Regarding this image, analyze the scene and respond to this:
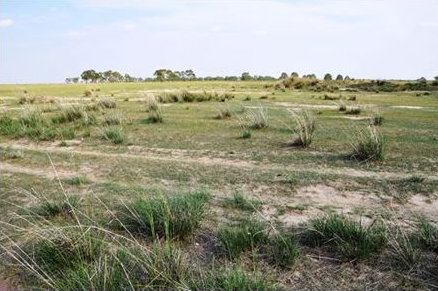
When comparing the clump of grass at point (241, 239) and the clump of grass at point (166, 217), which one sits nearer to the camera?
the clump of grass at point (241, 239)

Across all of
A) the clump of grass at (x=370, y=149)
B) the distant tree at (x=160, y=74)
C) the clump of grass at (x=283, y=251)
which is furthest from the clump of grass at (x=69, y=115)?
the distant tree at (x=160, y=74)

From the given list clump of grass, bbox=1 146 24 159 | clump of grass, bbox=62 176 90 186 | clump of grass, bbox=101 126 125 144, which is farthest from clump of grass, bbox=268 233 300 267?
clump of grass, bbox=101 126 125 144

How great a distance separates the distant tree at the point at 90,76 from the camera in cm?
9256

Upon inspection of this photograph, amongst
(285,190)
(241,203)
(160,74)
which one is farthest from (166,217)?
(160,74)

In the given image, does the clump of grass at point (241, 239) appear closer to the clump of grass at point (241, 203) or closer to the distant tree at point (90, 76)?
the clump of grass at point (241, 203)

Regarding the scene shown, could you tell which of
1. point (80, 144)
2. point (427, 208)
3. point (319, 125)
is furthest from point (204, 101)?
point (427, 208)

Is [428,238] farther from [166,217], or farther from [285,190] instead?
[166,217]

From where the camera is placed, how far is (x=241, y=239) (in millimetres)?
4797

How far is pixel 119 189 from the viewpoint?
7.39 meters

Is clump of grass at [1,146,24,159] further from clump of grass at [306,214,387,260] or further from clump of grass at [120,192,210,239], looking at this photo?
clump of grass at [306,214,387,260]

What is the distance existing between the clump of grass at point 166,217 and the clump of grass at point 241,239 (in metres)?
0.52

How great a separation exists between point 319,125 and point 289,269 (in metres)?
10.8

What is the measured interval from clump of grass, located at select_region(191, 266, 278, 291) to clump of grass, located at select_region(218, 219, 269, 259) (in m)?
0.61

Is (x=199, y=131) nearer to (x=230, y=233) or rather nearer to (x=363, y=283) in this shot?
(x=230, y=233)
